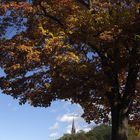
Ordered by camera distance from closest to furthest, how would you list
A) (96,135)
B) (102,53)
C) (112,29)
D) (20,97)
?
(112,29) → (102,53) → (20,97) → (96,135)

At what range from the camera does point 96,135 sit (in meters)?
196

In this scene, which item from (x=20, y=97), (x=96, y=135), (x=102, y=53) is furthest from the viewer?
(x=96, y=135)

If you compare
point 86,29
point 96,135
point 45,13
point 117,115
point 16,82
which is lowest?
point 117,115

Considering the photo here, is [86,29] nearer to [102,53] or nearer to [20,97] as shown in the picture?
[102,53]

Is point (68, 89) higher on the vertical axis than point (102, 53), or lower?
lower

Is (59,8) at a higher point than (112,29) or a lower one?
higher

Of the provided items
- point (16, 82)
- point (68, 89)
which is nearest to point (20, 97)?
point (16, 82)

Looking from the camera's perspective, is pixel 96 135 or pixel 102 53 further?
pixel 96 135

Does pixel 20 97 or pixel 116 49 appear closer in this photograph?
pixel 116 49

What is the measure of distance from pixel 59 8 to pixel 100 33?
10.8 ft

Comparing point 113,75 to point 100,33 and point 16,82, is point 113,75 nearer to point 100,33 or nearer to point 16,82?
point 100,33

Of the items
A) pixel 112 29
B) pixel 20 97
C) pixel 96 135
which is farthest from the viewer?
pixel 96 135

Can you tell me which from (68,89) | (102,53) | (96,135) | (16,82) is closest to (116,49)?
(102,53)

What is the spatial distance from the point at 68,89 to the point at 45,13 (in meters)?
4.57
